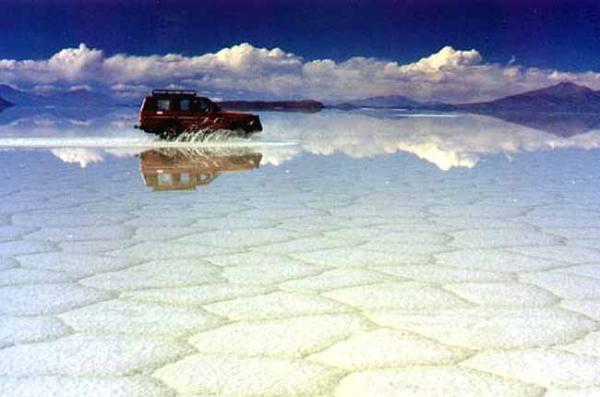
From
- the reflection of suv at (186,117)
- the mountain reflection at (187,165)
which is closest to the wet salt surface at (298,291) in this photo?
the mountain reflection at (187,165)

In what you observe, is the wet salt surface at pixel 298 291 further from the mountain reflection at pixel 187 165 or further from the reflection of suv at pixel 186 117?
the reflection of suv at pixel 186 117

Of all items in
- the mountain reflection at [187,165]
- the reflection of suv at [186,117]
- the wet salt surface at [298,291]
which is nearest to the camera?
the wet salt surface at [298,291]

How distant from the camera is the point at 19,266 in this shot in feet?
13.5

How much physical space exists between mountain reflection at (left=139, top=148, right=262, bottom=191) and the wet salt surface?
448mm

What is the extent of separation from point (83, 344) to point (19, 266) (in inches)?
56.9

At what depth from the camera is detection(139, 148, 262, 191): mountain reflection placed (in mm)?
8040

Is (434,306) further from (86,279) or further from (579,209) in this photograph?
(579,209)

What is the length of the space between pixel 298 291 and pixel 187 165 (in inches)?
253

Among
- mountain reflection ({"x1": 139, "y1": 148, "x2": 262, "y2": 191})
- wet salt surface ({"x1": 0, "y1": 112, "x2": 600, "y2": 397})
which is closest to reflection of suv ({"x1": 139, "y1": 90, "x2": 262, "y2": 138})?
mountain reflection ({"x1": 139, "y1": 148, "x2": 262, "y2": 191})

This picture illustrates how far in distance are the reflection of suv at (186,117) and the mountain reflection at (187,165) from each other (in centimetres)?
244

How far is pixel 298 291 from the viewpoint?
357 cm

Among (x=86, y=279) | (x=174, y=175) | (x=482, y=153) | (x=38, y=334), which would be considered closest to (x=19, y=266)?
(x=86, y=279)

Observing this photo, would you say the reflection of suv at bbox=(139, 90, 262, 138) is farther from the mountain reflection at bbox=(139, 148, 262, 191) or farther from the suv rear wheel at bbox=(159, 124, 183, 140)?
the mountain reflection at bbox=(139, 148, 262, 191)

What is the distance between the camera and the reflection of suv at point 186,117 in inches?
605
